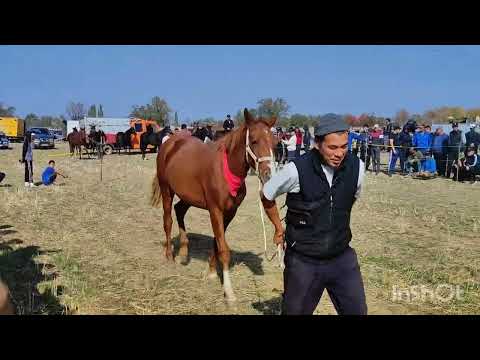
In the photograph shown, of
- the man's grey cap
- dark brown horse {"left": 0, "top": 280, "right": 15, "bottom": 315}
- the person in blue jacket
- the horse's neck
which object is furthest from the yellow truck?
dark brown horse {"left": 0, "top": 280, "right": 15, "bottom": 315}

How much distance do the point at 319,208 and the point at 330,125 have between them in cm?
54

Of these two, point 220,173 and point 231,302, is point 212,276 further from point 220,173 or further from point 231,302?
point 220,173

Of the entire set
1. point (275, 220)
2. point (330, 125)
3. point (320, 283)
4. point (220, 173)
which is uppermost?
point (330, 125)

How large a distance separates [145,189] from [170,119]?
181 feet

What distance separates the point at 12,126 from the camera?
44031 mm

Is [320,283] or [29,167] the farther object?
[29,167]

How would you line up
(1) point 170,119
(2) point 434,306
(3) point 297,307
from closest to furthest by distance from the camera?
(3) point 297,307 → (2) point 434,306 → (1) point 170,119

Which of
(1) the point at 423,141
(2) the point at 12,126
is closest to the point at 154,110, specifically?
(2) the point at 12,126

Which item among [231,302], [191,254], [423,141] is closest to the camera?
[231,302]

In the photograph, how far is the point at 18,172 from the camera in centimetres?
1795
